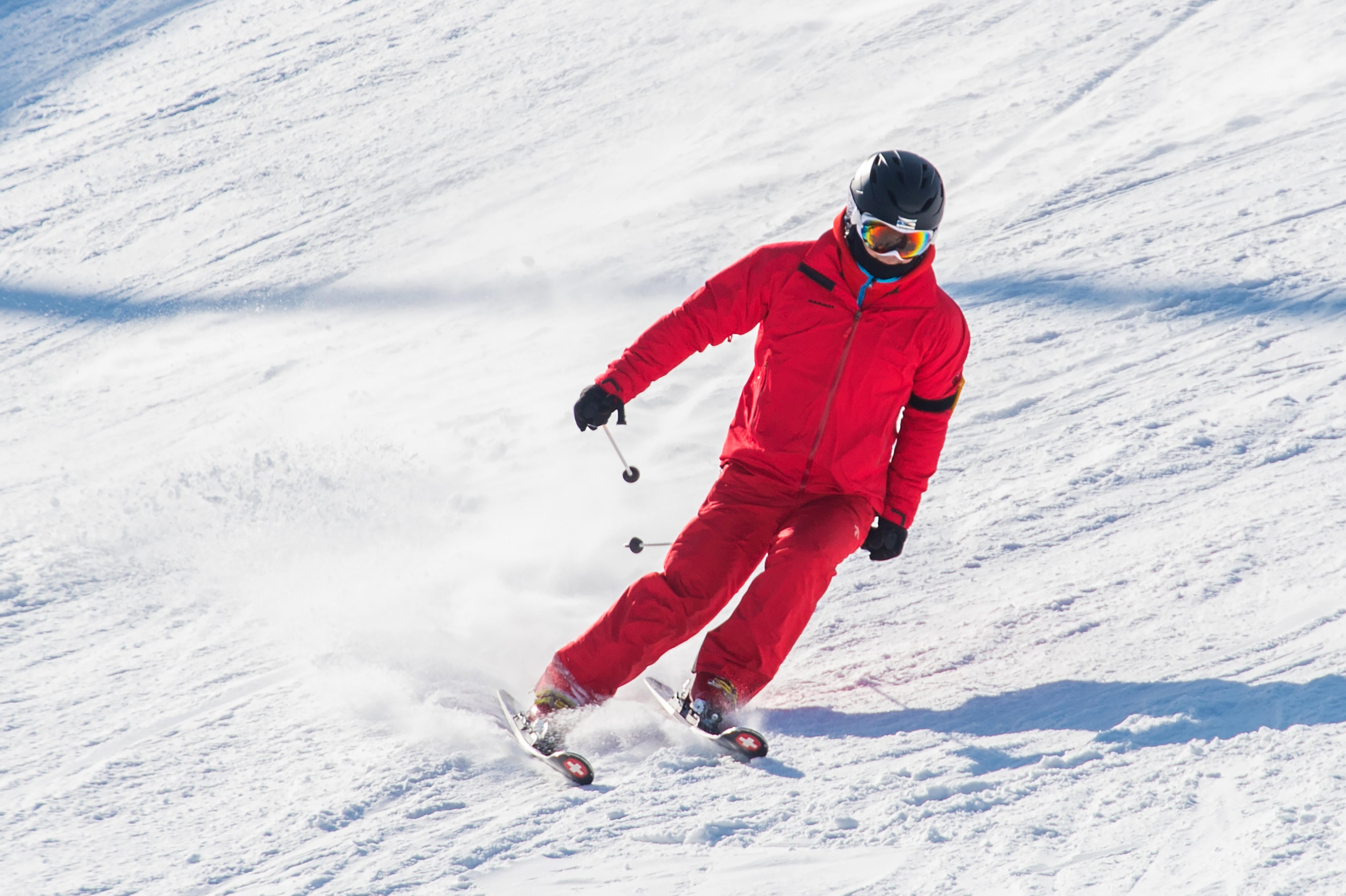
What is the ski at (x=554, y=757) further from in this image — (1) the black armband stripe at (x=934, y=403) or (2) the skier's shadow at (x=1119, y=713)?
(1) the black armband stripe at (x=934, y=403)

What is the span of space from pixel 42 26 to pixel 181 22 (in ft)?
5.29

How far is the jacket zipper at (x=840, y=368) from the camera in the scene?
10.5ft

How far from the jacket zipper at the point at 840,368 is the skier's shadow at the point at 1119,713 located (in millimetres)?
772

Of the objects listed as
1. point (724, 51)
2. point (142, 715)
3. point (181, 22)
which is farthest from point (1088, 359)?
point (181, 22)

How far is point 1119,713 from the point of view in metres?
2.91

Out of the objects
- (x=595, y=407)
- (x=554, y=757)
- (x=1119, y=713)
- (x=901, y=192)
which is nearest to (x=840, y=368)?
(x=901, y=192)

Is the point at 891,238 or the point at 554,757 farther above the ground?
the point at 891,238

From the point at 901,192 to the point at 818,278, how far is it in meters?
0.34

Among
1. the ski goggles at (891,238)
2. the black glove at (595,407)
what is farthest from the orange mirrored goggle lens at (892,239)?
the black glove at (595,407)

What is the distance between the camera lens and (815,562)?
119 inches

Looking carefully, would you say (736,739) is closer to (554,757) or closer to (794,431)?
(554,757)

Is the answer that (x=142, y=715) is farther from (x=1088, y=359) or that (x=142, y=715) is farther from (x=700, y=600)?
(x=1088, y=359)

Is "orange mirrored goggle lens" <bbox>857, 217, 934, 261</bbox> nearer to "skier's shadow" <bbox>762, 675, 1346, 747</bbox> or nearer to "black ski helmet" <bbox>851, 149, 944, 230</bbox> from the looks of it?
"black ski helmet" <bbox>851, 149, 944, 230</bbox>

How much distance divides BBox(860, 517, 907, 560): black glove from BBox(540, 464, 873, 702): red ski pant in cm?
12
